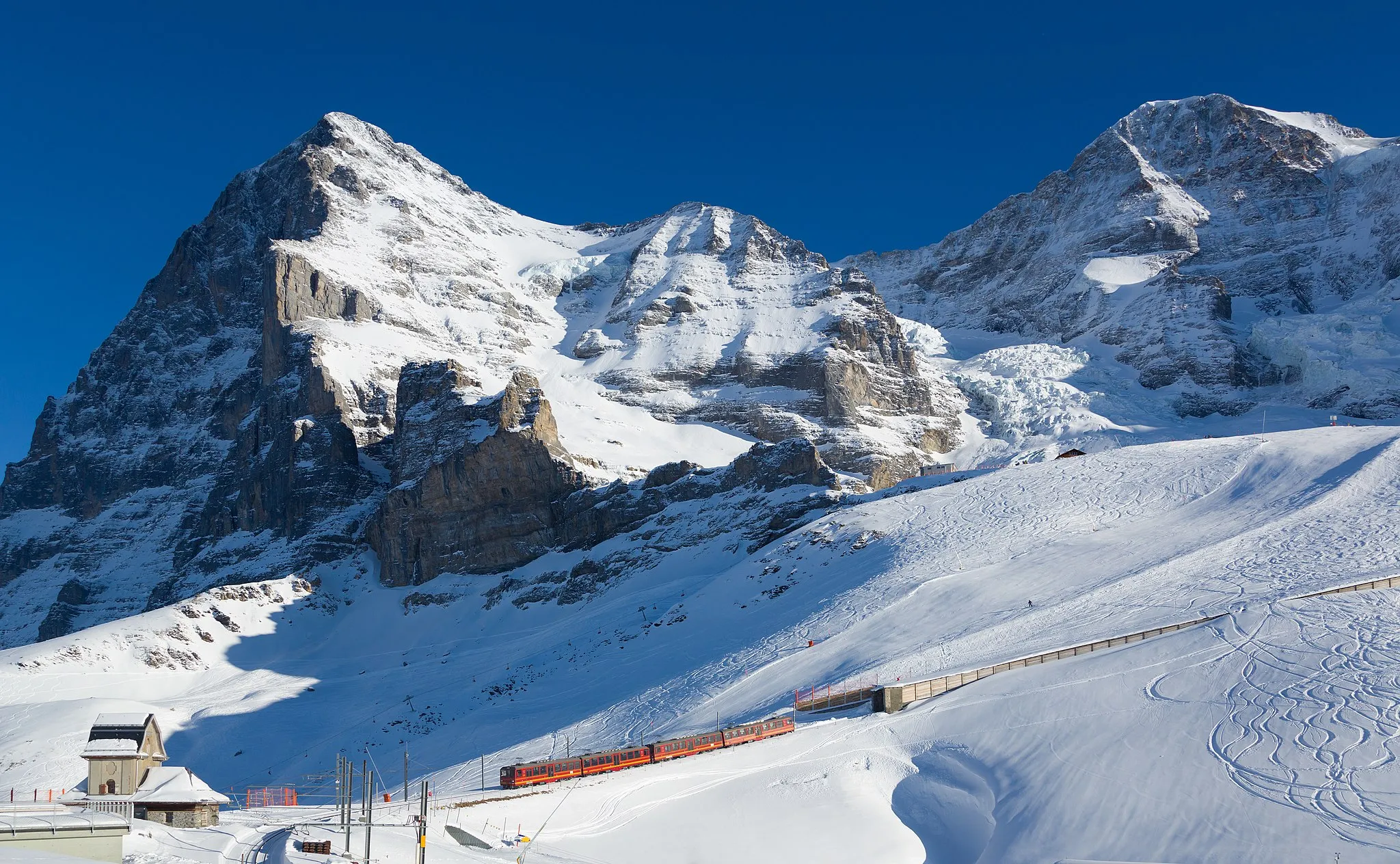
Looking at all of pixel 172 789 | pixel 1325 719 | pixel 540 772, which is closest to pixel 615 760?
pixel 540 772

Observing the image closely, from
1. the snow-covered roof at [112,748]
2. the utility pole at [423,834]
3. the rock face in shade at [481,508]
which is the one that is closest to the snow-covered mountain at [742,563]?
the rock face in shade at [481,508]

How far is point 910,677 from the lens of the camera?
61.5 meters

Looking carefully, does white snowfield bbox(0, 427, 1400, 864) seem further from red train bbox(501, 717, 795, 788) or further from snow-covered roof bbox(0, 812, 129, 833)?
snow-covered roof bbox(0, 812, 129, 833)

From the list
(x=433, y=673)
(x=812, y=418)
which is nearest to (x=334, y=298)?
(x=812, y=418)

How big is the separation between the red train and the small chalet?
11.9 m

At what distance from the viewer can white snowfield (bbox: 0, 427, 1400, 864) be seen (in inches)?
1601

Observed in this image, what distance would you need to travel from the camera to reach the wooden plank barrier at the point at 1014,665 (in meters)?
55.9

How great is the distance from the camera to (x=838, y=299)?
7682 inches

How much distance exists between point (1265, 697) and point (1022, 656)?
15056 mm

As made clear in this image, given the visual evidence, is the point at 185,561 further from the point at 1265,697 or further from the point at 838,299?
the point at 1265,697

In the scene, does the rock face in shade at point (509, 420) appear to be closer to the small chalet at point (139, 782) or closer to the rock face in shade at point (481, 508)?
the rock face in shade at point (481, 508)

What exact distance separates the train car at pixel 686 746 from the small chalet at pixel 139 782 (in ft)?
57.2

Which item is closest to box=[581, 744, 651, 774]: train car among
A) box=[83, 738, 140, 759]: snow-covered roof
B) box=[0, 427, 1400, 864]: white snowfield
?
box=[0, 427, 1400, 864]: white snowfield

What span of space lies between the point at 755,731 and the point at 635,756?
572 centimetres
